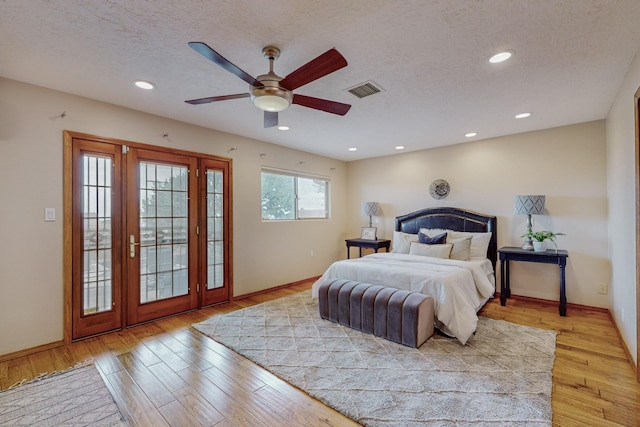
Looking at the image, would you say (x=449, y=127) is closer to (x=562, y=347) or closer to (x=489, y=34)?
(x=489, y=34)

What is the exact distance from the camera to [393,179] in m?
5.86

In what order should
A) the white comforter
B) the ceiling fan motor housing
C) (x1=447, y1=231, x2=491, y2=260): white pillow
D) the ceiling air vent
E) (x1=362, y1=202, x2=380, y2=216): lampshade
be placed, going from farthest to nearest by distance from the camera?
(x1=362, y1=202, x2=380, y2=216): lampshade
(x1=447, y1=231, x2=491, y2=260): white pillow
the white comforter
the ceiling air vent
the ceiling fan motor housing

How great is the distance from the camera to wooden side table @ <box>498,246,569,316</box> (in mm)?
3672

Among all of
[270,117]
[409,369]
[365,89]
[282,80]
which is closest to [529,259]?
[409,369]

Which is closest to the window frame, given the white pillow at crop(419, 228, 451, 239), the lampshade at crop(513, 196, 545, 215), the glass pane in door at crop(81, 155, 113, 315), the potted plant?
the white pillow at crop(419, 228, 451, 239)

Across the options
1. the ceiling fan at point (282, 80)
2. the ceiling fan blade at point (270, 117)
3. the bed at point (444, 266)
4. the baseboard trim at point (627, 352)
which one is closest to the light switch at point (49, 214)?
the ceiling fan at point (282, 80)

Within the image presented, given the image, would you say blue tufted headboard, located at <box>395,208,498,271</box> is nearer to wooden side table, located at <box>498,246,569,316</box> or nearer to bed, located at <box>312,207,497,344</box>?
bed, located at <box>312,207,497,344</box>

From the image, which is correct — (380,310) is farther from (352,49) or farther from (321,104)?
(352,49)

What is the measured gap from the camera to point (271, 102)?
2.17m

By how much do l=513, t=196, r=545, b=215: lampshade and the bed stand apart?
52 centimetres

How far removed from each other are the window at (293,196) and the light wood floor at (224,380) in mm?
2408

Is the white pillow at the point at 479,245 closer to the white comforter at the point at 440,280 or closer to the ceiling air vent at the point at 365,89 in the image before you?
the white comforter at the point at 440,280

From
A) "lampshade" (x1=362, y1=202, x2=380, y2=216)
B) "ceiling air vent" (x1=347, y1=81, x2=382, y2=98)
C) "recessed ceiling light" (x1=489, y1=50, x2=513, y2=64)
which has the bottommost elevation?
"lampshade" (x1=362, y1=202, x2=380, y2=216)

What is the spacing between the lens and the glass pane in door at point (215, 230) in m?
4.11
